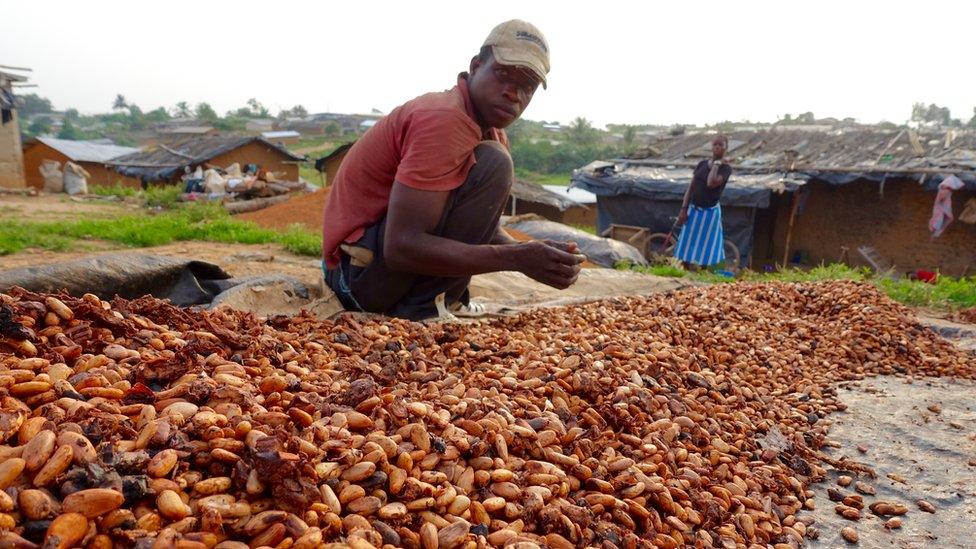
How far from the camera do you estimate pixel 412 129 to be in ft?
8.23

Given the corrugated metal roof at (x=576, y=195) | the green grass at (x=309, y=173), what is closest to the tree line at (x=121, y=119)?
the green grass at (x=309, y=173)

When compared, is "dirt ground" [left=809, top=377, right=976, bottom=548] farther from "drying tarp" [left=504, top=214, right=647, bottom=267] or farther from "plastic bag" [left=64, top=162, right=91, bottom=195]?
"plastic bag" [left=64, top=162, right=91, bottom=195]

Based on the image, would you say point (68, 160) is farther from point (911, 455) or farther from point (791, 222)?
point (911, 455)

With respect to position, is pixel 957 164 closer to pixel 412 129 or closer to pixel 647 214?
pixel 647 214

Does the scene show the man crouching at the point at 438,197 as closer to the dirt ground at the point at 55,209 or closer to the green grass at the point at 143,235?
the green grass at the point at 143,235

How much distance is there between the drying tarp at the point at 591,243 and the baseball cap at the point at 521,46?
15.2ft

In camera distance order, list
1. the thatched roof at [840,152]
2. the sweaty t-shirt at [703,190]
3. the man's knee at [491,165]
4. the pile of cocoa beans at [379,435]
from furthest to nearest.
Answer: the thatched roof at [840,152] < the sweaty t-shirt at [703,190] < the man's knee at [491,165] < the pile of cocoa beans at [379,435]

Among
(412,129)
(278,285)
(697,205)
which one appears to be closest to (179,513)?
(412,129)

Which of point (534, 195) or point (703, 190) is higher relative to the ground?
point (703, 190)

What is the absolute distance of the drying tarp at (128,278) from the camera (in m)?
2.65

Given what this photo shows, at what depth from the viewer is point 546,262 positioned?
8.17 ft

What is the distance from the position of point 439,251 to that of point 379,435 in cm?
116

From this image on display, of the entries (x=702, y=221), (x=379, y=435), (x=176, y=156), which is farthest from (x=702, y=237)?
(x=176, y=156)

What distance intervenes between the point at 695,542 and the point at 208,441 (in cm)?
105
